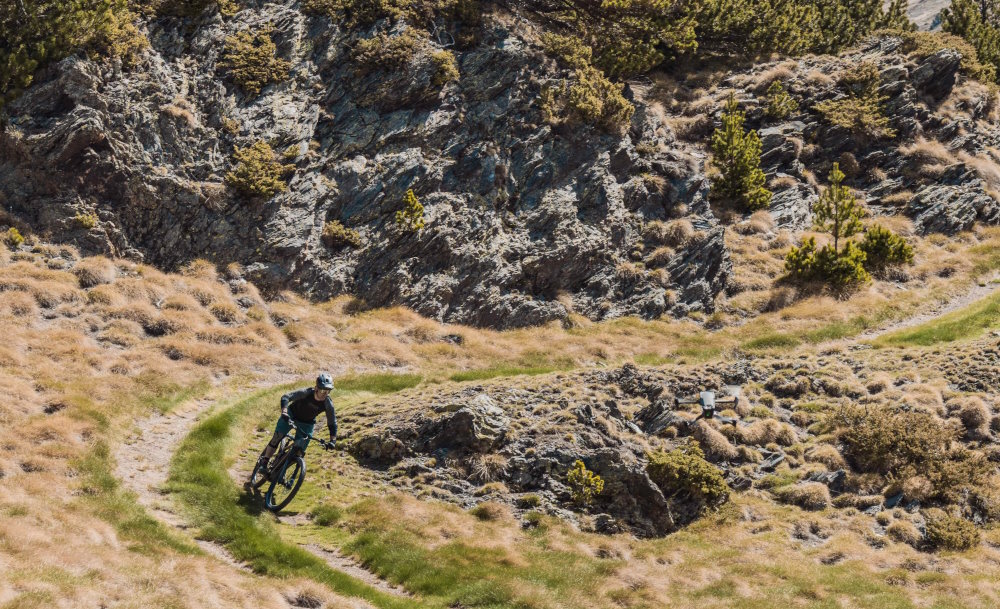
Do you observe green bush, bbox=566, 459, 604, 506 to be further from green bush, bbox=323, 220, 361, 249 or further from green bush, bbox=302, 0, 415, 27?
green bush, bbox=302, 0, 415, 27

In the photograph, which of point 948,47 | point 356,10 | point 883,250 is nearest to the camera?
point 883,250

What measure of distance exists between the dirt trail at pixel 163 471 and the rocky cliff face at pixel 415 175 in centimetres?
1695

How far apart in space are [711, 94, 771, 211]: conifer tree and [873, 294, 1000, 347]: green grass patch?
16.0 meters

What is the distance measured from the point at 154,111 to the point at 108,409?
79.8 feet

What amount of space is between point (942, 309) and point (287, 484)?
3919cm

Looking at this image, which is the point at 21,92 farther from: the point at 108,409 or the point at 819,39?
the point at 819,39

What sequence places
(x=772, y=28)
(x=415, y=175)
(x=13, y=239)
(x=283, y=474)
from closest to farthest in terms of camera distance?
(x=283, y=474) → (x=13, y=239) → (x=415, y=175) → (x=772, y=28)

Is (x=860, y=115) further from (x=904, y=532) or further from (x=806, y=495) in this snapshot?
(x=904, y=532)

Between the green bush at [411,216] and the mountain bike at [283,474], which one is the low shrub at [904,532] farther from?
the green bush at [411,216]

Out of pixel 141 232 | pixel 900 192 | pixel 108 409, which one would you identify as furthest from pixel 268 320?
pixel 900 192

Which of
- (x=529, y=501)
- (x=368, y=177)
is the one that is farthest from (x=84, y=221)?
(x=529, y=501)

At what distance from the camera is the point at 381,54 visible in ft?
152

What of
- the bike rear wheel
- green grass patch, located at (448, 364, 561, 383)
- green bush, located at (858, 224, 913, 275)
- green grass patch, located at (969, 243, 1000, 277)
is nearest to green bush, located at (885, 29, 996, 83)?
green grass patch, located at (969, 243, 1000, 277)

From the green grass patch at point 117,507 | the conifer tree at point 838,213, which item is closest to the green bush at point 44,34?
the green grass patch at point 117,507
